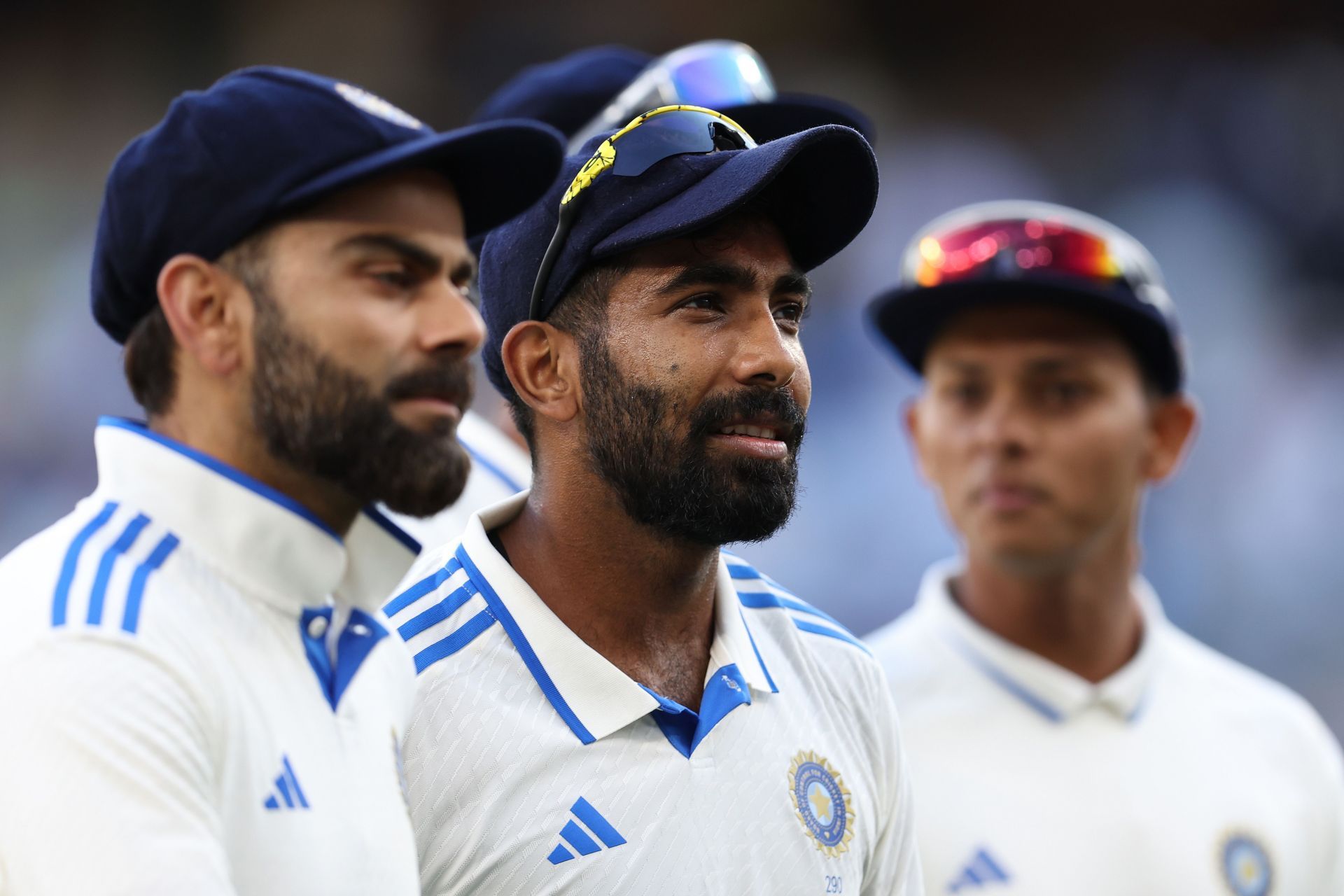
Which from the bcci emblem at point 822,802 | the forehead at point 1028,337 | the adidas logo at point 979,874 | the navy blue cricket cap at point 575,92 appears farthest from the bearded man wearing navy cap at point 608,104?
the adidas logo at point 979,874

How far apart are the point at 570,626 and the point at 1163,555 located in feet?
20.0

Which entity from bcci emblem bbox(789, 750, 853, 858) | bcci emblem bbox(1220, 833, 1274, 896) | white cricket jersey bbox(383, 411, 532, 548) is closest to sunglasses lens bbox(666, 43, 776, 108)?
white cricket jersey bbox(383, 411, 532, 548)

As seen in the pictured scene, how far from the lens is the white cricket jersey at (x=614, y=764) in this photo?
74.2 inches

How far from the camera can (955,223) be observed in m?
3.48

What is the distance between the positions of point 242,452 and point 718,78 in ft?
5.97

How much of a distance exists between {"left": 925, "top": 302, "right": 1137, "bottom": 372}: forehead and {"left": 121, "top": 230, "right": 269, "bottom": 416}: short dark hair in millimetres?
1936

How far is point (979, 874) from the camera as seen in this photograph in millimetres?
2881

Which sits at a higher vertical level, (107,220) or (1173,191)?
(107,220)

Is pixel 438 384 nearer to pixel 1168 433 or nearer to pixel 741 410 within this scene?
pixel 741 410

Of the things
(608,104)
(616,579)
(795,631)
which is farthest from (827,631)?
(608,104)

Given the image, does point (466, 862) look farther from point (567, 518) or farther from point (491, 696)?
point (567, 518)

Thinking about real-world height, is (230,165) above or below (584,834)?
above

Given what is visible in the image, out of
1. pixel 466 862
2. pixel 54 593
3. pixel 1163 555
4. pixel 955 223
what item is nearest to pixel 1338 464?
pixel 1163 555

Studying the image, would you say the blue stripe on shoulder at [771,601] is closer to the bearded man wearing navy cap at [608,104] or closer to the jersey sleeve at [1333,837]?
the bearded man wearing navy cap at [608,104]
